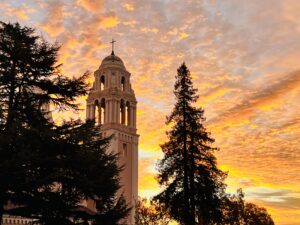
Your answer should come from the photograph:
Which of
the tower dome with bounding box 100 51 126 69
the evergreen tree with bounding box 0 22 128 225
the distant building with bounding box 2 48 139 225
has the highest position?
the tower dome with bounding box 100 51 126 69

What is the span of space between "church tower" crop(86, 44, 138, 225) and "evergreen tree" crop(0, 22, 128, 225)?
47.5 meters

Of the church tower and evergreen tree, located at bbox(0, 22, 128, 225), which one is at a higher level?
the church tower

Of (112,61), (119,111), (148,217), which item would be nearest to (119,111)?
(119,111)

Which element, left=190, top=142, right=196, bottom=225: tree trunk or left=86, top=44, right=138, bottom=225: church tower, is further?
left=86, top=44, right=138, bottom=225: church tower

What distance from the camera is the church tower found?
72.1 metres

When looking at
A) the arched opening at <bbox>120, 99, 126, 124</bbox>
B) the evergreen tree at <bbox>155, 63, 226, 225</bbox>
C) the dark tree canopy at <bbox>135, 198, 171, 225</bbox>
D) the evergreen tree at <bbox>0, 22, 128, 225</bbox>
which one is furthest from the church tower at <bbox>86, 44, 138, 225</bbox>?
the evergreen tree at <bbox>0, 22, 128, 225</bbox>

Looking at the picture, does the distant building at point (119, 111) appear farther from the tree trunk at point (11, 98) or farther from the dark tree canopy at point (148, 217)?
the tree trunk at point (11, 98)

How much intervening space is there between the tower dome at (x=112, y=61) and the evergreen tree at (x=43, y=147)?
52533mm

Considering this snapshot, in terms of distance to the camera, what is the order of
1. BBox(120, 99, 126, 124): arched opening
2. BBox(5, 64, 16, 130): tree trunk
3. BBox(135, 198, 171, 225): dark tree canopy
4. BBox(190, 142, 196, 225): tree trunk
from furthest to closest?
BBox(120, 99, 126, 124): arched opening → BBox(135, 198, 171, 225): dark tree canopy → BBox(190, 142, 196, 225): tree trunk → BBox(5, 64, 16, 130): tree trunk

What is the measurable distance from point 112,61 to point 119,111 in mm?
8855

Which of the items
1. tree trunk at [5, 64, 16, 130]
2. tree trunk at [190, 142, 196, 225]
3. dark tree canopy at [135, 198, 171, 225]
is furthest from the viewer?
dark tree canopy at [135, 198, 171, 225]

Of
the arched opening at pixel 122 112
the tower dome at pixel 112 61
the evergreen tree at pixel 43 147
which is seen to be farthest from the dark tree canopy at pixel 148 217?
the evergreen tree at pixel 43 147

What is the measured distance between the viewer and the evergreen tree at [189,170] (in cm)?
3597

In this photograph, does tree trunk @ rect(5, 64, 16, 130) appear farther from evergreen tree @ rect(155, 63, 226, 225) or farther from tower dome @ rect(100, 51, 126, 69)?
tower dome @ rect(100, 51, 126, 69)
